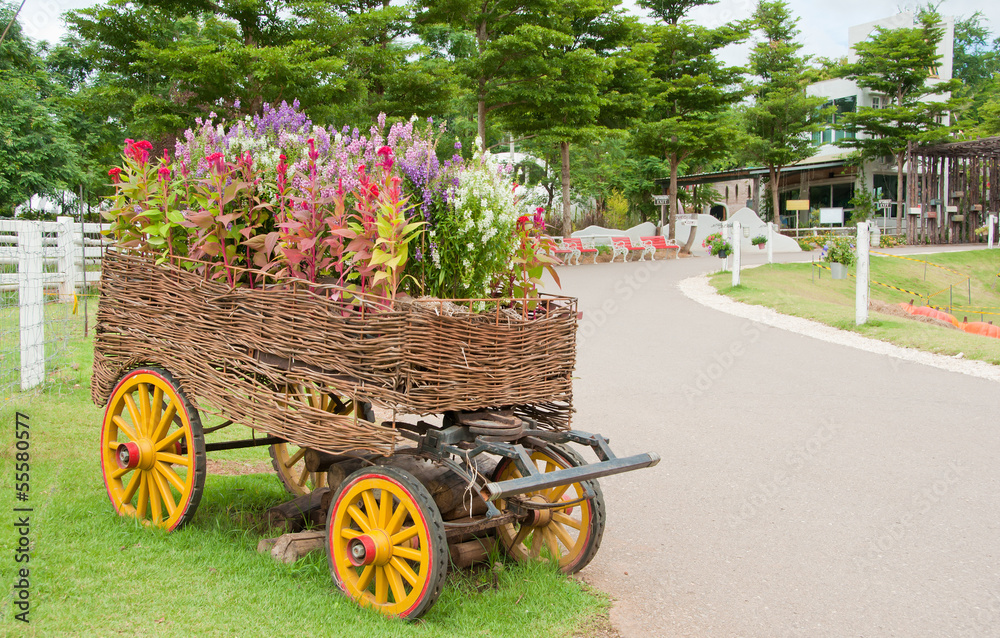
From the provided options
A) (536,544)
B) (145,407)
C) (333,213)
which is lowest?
(536,544)

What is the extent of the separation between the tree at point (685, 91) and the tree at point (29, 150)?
19.9 m

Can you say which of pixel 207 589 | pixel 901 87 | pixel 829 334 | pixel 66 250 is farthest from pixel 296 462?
pixel 901 87

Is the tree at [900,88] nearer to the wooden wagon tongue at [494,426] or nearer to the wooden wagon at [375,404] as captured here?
the wooden wagon at [375,404]

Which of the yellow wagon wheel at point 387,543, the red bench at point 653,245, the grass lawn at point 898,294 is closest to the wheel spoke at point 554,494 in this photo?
the yellow wagon wheel at point 387,543

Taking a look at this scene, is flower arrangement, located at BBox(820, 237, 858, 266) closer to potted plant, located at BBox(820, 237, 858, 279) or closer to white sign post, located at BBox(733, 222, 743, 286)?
potted plant, located at BBox(820, 237, 858, 279)

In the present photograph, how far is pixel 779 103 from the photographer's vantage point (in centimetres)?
4147

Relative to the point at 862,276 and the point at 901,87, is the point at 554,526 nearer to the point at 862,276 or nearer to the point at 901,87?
the point at 862,276

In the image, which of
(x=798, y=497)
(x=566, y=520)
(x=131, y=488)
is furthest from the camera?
(x=798, y=497)

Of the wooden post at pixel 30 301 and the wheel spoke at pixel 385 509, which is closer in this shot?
the wheel spoke at pixel 385 509

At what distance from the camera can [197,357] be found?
3934mm

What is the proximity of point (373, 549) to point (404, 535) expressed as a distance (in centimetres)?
15

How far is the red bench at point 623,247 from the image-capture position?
28867 millimetres

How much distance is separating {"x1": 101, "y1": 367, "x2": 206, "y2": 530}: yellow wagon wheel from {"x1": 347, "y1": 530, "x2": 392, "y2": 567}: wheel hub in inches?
40.5

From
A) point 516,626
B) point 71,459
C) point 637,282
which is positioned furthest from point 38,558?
point 637,282
